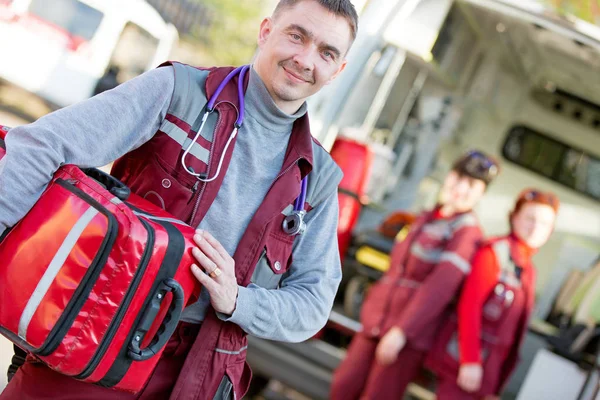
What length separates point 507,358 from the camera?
13.5 feet

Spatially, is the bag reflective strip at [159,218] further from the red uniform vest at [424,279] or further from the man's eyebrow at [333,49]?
the red uniform vest at [424,279]

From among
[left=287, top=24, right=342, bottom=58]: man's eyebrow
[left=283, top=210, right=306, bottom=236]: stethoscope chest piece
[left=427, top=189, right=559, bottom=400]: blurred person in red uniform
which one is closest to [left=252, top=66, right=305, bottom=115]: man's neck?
[left=287, top=24, right=342, bottom=58]: man's eyebrow

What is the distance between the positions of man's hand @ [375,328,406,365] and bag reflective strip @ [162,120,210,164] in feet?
7.98

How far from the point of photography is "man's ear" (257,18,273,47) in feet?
6.79

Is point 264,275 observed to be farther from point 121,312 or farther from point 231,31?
point 231,31

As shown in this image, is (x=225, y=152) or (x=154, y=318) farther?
(x=225, y=152)

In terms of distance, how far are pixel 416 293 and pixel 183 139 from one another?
8.18ft

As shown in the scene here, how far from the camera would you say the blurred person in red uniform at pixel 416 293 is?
13.4 feet

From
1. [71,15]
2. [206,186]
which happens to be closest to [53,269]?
[206,186]

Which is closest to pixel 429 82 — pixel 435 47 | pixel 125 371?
pixel 435 47

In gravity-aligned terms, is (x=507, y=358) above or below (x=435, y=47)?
below

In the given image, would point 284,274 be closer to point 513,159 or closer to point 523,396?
point 523,396

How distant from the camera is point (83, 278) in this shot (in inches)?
65.7

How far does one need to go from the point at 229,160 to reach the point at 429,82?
19.8ft
